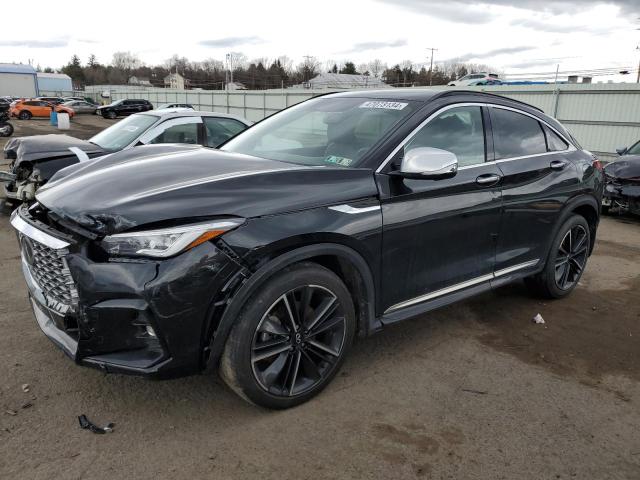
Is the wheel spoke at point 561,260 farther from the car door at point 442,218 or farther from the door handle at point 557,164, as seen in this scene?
the car door at point 442,218

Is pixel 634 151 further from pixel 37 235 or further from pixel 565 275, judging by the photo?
pixel 37 235

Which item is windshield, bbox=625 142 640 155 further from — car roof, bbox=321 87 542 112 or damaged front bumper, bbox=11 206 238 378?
Result: damaged front bumper, bbox=11 206 238 378

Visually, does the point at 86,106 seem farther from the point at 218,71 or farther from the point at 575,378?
the point at 218,71

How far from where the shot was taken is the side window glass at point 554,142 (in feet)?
14.9

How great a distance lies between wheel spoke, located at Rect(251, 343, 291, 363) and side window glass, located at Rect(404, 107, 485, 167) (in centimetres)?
144

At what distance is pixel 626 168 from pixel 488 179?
666cm

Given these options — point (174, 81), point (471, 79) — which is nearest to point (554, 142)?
point (471, 79)

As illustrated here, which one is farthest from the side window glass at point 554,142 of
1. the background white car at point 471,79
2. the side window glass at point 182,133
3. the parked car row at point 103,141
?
the background white car at point 471,79

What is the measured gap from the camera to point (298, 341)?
2918mm

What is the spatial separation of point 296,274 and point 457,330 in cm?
200

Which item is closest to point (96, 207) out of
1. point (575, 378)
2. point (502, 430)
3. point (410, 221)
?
point (410, 221)

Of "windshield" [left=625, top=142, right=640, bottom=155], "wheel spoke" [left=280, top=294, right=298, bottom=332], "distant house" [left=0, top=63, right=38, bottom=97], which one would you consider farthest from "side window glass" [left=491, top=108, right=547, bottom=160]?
"distant house" [left=0, top=63, right=38, bottom=97]

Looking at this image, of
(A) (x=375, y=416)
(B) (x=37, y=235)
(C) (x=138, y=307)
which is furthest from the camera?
(A) (x=375, y=416)

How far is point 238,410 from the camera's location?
2977 millimetres
